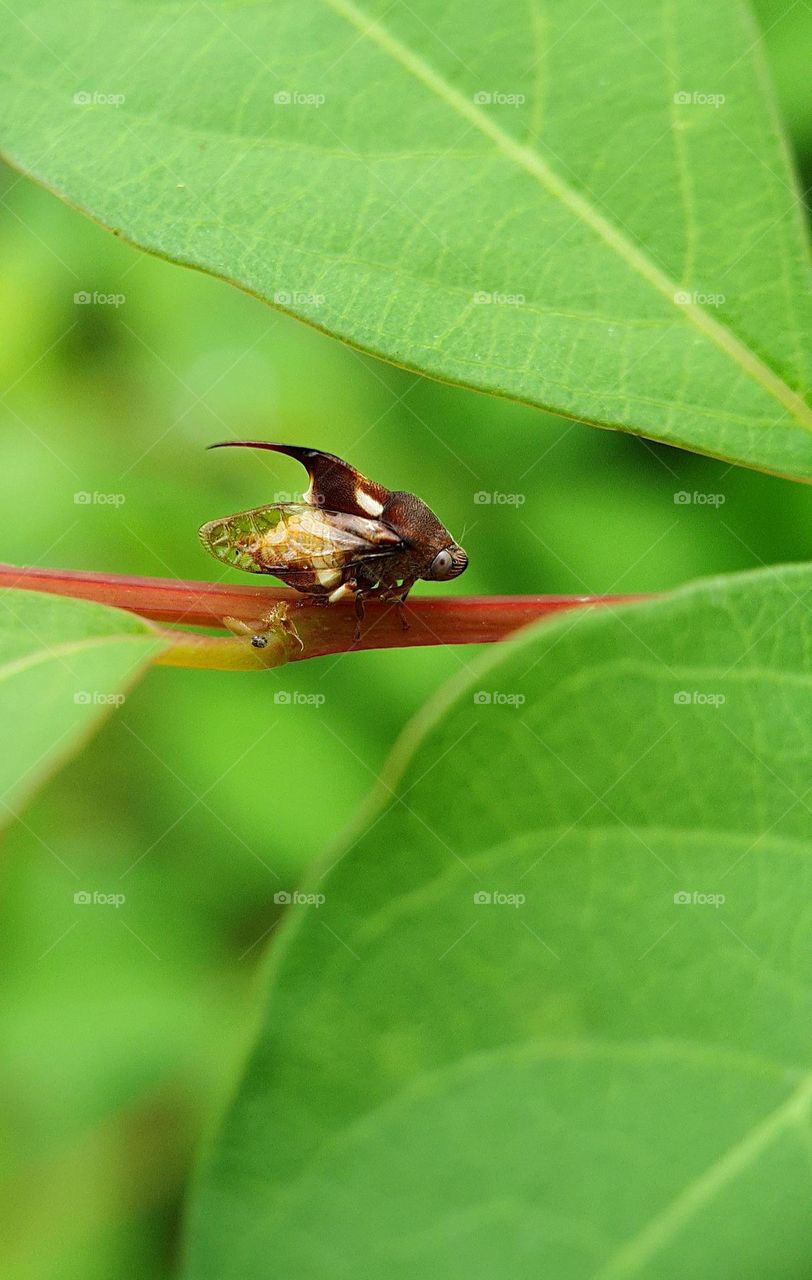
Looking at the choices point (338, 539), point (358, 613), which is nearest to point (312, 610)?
point (358, 613)

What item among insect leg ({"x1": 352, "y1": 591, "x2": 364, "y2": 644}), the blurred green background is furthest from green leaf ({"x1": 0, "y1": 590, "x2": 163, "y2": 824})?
the blurred green background

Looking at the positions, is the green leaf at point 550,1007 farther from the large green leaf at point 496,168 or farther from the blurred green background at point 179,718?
the blurred green background at point 179,718

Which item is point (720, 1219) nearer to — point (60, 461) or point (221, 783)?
point (221, 783)

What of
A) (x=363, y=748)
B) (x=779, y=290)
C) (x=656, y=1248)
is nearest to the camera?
(x=656, y=1248)

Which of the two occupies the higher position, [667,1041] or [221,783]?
[667,1041]

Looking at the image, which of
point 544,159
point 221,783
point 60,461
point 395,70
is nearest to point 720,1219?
point 544,159

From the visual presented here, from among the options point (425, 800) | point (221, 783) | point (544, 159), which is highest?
point (544, 159)

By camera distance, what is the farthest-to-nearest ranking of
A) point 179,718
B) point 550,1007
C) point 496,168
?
point 179,718 → point 496,168 → point 550,1007

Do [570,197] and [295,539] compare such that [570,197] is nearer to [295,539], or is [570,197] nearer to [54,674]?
[295,539]
